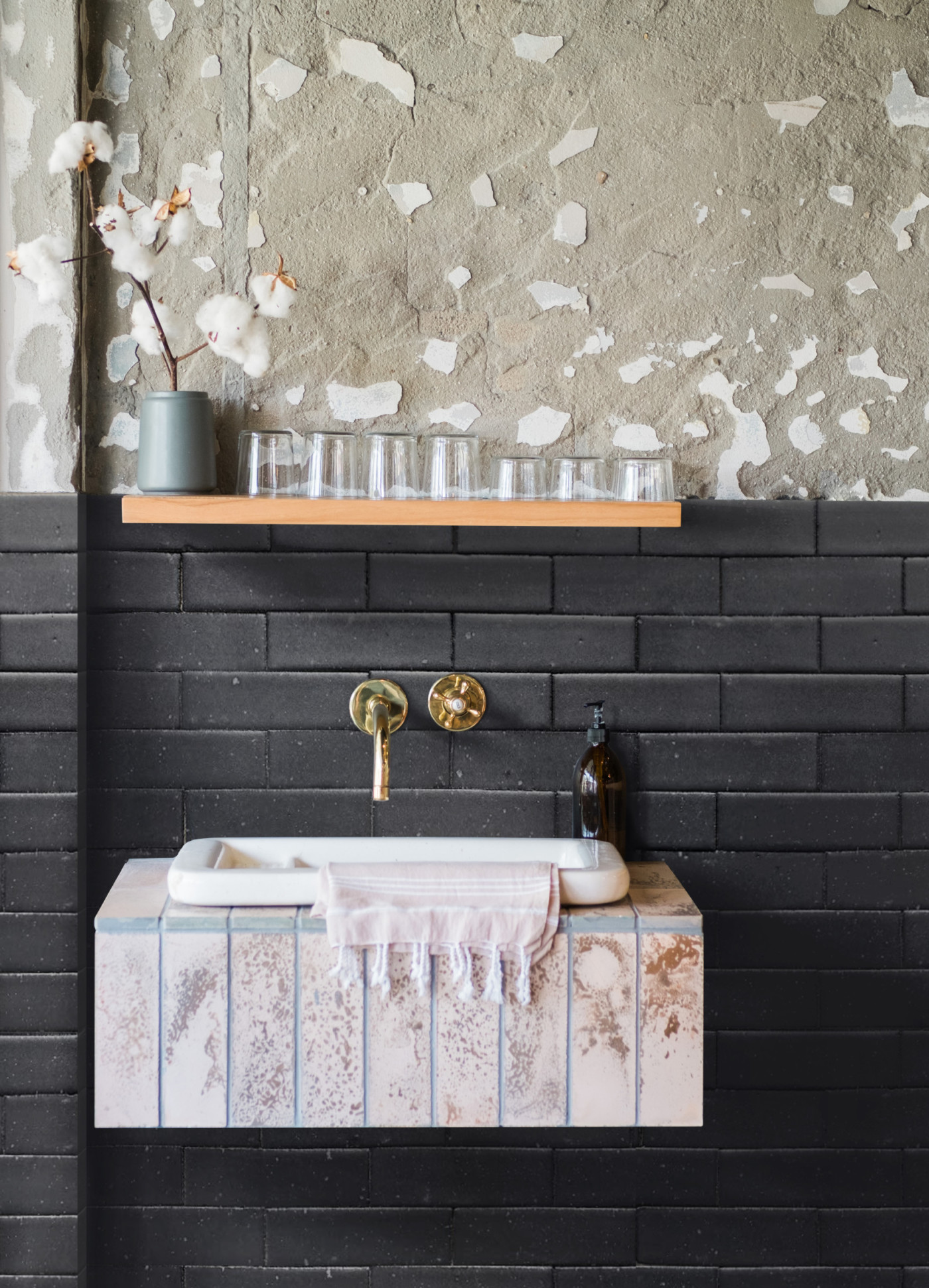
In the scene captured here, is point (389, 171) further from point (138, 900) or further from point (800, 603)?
point (138, 900)

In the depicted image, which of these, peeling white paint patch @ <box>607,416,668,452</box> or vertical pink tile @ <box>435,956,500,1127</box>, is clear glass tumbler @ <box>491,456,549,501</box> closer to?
peeling white paint patch @ <box>607,416,668,452</box>

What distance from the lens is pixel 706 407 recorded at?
220cm

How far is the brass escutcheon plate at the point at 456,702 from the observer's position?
7.16 ft

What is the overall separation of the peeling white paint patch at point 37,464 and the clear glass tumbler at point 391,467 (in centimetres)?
57

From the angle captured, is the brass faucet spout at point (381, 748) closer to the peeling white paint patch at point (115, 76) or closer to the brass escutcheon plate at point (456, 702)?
the brass escutcheon plate at point (456, 702)

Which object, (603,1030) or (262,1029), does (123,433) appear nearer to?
(262,1029)

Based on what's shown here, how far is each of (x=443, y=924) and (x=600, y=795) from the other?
1.65ft

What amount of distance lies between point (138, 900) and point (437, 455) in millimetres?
903

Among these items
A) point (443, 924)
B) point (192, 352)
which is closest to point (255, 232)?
point (192, 352)

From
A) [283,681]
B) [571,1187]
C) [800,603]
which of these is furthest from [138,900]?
[800,603]

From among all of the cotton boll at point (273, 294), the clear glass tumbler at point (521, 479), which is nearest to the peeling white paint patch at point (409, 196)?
the cotton boll at point (273, 294)

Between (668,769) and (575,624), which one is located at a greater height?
(575,624)

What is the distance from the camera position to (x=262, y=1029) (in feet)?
5.86

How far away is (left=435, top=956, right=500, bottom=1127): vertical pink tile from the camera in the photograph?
5.87 feet
